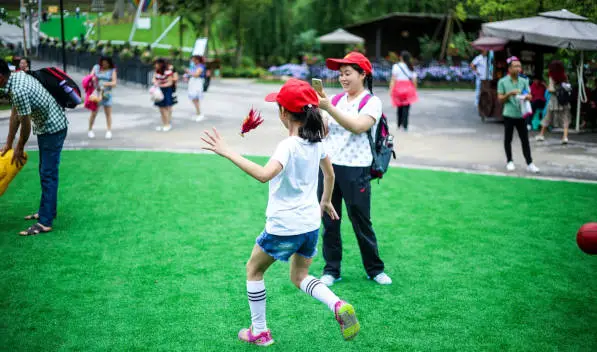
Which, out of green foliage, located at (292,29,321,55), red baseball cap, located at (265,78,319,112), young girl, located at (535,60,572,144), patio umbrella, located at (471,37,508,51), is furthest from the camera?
green foliage, located at (292,29,321,55)

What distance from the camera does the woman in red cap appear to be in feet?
16.8

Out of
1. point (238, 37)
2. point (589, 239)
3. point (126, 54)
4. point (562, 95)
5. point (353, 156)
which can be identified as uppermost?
point (238, 37)

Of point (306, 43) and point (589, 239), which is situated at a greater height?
point (306, 43)

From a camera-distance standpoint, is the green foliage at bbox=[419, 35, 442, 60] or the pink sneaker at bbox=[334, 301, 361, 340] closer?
the pink sneaker at bbox=[334, 301, 361, 340]

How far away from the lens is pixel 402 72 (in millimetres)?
15148

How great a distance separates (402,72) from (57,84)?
32.2ft

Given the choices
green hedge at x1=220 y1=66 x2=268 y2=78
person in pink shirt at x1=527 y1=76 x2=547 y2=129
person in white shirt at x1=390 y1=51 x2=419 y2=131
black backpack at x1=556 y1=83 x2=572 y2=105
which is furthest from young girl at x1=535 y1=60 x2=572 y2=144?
green hedge at x1=220 y1=66 x2=268 y2=78

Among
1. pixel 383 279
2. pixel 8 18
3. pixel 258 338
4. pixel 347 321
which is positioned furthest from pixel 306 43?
pixel 347 321

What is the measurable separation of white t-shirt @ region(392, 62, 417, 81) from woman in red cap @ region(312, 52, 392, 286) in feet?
32.8

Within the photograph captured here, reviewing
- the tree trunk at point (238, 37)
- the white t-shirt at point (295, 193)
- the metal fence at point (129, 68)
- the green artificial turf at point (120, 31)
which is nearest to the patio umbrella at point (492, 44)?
the green artificial turf at point (120, 31)

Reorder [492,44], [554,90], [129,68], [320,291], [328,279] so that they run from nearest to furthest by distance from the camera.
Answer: [320,291] < [328,279] < [554,90] < [492,44] < [129,68]

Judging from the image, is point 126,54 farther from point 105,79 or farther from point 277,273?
point 277,273

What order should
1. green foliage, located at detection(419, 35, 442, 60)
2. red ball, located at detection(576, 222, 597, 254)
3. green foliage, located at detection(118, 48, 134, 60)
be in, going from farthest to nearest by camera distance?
green foliage, located at detection(419, 35, 442, 60) → green foliage, located at detection(118, 48, 134, 60) → red ball, located at detection(576, 222, 597, 254)

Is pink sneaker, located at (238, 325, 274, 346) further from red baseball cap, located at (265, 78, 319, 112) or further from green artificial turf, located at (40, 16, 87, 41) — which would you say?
green artificial turf, located at (40, 16, 87, 41)
